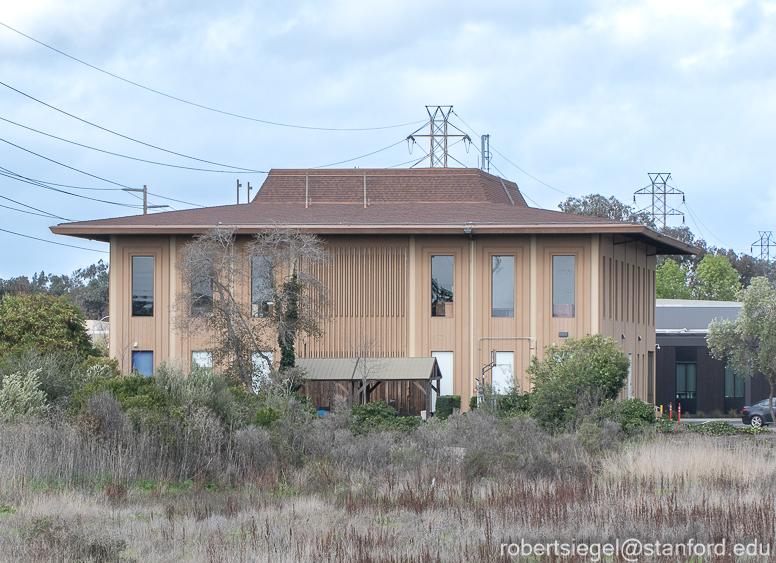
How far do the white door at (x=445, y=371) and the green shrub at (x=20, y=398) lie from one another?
1502cm

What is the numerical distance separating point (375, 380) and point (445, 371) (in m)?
2.98

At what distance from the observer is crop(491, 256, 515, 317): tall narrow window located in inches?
1205

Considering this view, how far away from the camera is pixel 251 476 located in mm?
16219

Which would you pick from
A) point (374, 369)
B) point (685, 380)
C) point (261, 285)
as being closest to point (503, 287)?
point (374, 369)

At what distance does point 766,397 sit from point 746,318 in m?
8.08

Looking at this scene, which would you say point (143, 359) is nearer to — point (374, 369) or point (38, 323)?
point (38, 323)

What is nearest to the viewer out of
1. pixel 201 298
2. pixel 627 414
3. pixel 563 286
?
pixel 627 414

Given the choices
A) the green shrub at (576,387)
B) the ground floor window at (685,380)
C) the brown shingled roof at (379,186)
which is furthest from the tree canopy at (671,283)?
the green shrub at (576,387)

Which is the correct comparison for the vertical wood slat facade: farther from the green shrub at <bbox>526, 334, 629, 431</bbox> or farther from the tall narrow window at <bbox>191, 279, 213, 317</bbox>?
the green shrub at <bbox>526, 334, 629, 431</bbox>

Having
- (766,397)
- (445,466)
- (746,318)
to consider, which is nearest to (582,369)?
A: (445,466)

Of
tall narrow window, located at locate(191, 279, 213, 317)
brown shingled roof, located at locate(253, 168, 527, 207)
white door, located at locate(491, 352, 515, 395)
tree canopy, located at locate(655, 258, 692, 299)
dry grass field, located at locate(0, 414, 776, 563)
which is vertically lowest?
dry grass field, located at locate(0, 414, 776, 563)

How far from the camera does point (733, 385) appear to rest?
4741cm

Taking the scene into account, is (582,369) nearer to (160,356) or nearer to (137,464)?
(137,464)

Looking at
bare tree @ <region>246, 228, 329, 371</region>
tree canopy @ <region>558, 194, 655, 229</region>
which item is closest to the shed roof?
bare tree @ <region>246, 228, 329, 371</region>
